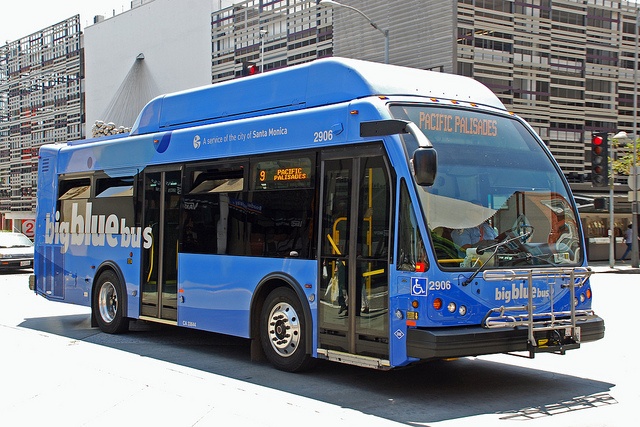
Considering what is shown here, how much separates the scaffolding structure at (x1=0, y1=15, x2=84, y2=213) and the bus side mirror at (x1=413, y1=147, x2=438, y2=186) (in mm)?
56094

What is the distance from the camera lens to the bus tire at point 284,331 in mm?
9102

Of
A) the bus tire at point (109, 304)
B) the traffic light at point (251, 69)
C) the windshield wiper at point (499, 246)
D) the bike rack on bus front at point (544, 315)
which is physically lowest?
the bus tire at point (109, 304)

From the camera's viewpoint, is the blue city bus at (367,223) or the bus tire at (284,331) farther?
the bus tire at (284,331)

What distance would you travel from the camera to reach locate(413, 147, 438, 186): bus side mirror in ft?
23.9

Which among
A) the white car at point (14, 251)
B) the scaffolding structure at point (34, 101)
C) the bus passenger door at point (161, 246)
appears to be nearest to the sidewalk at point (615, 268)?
the bus passenger door at point (161, 246)

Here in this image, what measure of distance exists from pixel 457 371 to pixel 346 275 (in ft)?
7.25

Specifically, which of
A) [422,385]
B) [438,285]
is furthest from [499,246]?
[422,385]

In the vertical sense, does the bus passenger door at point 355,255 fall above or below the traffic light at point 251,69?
below

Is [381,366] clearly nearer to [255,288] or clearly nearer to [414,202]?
[414,202]

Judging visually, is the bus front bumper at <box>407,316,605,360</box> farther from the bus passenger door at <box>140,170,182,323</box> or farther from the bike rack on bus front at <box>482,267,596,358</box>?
the bus passenger door at <box>140,170,182,323</box>

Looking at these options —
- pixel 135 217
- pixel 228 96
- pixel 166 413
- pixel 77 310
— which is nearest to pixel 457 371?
pixel 166 413

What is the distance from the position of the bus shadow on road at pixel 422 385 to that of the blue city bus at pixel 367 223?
14.6 inches

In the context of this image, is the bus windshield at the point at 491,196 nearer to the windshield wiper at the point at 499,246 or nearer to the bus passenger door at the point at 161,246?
the windshield wiper at the point at 499,246

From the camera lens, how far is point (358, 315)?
27.2 feet
